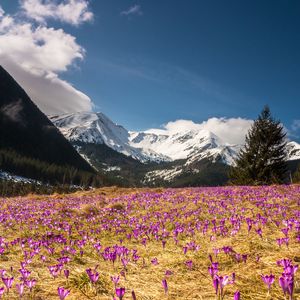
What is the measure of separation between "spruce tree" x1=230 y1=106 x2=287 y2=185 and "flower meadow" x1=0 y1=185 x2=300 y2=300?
108ft

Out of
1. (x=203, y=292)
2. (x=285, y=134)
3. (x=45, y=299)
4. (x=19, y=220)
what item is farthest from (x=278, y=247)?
(x=285, y=134)

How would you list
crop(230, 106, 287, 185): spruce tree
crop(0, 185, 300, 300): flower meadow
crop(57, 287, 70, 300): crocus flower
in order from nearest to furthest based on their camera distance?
crop(57, 287, 70, 300): crocus flower, crop(0, 185, 300, 300): flower meadow, crop(230, 106, 287, 185): spruce tree

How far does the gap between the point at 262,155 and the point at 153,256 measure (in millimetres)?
43246

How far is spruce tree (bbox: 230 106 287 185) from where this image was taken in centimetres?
4619

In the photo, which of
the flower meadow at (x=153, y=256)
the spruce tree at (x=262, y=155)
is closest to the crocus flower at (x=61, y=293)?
the flower meadow at (x=153, y=256)

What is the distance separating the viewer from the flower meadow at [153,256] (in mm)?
4371

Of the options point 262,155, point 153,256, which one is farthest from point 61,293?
point 262,155

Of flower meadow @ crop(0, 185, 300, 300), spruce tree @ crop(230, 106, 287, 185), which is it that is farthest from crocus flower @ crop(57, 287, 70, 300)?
spruce tree @ crop(230, 106, 287, 185)

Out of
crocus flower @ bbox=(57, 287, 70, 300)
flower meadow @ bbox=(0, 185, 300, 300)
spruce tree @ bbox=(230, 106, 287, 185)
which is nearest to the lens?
crocus flower @ bbox=(57, 287, 70, 300)

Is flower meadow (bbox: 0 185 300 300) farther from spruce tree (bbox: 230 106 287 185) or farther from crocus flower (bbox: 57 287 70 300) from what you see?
spruce tree (bbox: 230 106 287 185)

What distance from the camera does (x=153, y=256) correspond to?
24.0 feet

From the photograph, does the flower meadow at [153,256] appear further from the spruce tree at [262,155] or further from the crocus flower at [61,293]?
the spruce tree at [262,155]

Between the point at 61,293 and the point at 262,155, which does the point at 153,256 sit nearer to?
the point at 61,293

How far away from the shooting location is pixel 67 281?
493cm
